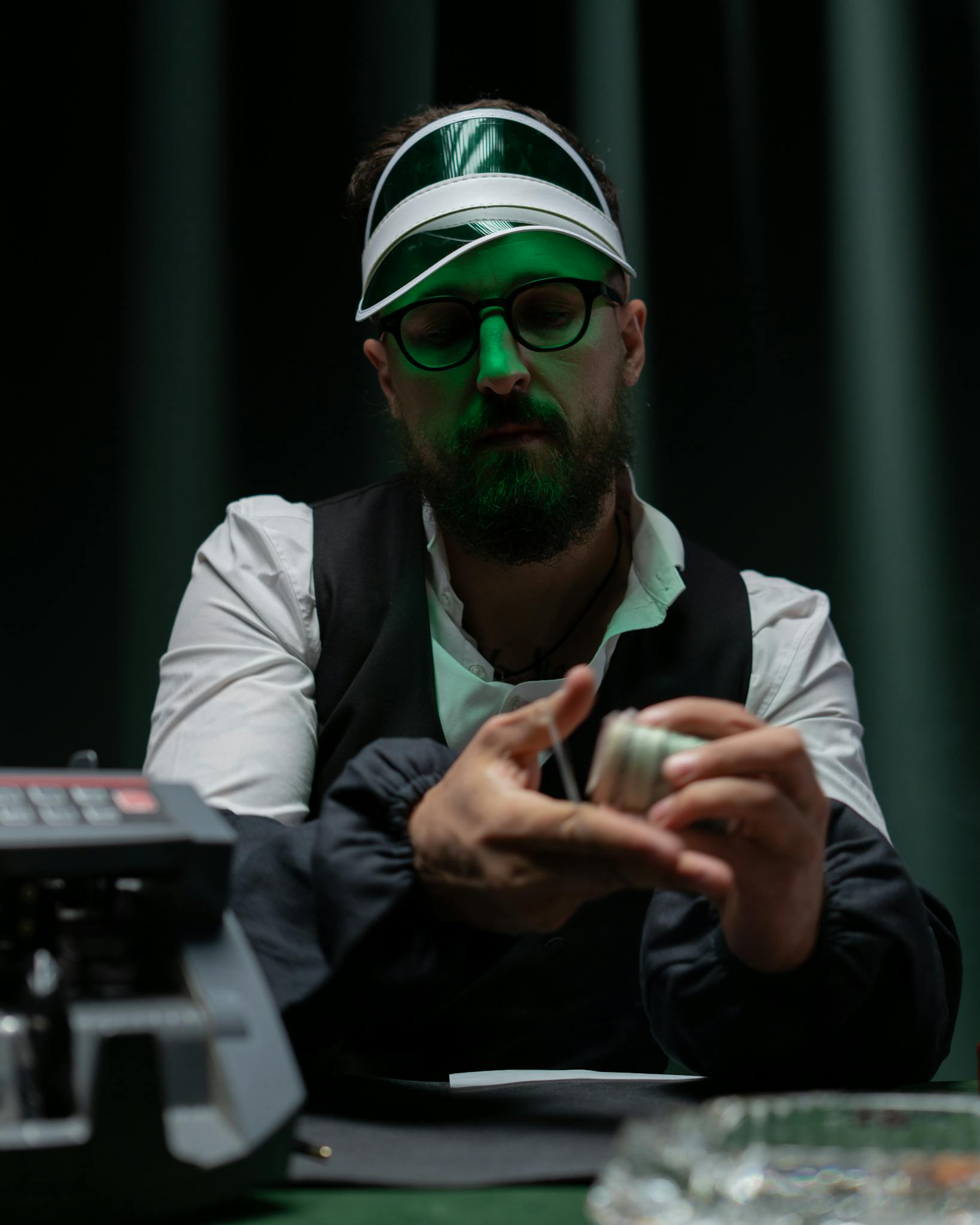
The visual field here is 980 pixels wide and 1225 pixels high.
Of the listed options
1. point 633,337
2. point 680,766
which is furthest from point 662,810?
point 633,337

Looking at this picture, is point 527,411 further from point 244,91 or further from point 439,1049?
point 244,91

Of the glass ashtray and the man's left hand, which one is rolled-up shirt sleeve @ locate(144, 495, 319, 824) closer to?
the man's left hand

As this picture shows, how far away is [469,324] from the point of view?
1262 mm

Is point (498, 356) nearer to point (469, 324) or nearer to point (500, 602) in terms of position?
point (469, 324)

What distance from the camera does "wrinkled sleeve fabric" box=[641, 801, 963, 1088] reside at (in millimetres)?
830

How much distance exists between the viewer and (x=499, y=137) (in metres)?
1.31

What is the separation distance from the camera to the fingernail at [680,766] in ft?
2.33

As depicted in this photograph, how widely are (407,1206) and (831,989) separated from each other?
336 millimetres

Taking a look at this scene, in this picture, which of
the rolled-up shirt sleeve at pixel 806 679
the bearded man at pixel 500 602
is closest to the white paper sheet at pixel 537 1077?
the bearded man at pixel 500 602

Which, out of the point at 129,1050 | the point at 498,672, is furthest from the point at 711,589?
the point at 129,1050

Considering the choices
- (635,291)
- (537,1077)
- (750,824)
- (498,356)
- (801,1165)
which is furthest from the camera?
(635,291)

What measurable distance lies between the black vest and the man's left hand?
455 millimetres

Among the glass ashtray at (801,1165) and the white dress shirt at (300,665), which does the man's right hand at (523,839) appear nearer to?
the glass ashtray at (801,1165)

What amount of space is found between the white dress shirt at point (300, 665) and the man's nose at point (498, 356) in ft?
0.63
